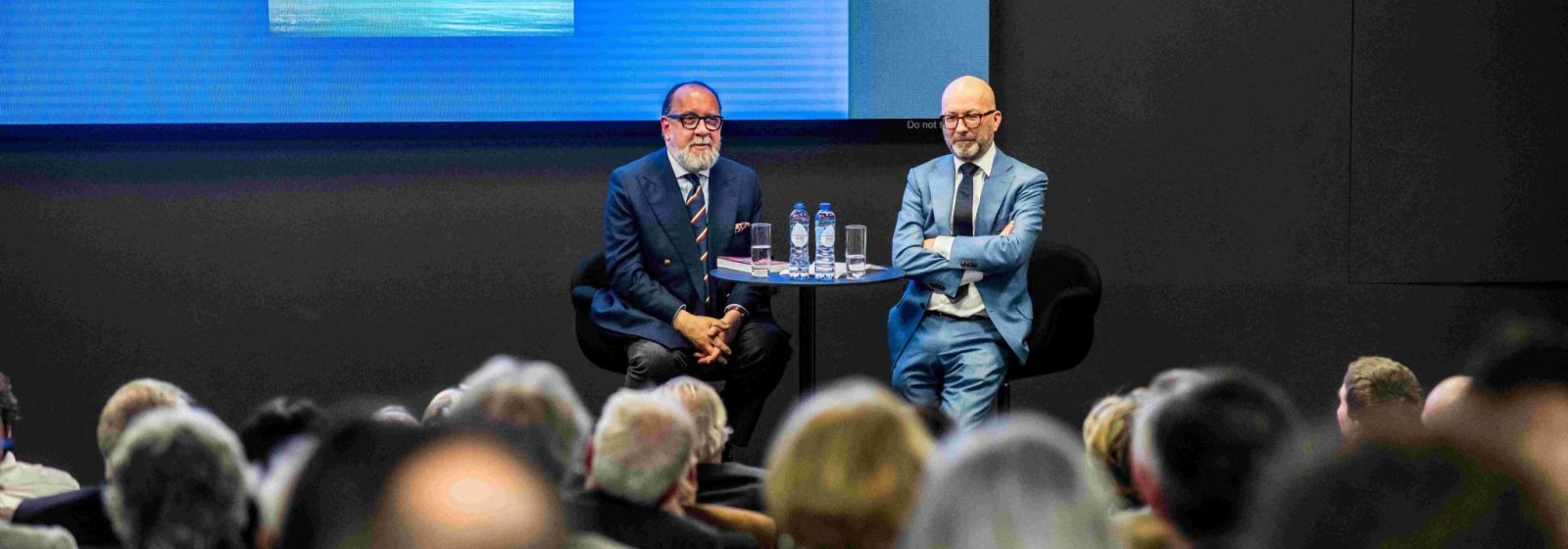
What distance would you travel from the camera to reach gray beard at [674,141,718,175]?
15.8 ft

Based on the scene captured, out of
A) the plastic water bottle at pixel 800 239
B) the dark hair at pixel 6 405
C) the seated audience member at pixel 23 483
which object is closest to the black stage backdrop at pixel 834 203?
the plastic water bottle at pixel 800 239

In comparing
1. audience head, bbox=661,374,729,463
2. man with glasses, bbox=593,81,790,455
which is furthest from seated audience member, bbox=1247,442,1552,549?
man with glasses, bbox=593,81,790,455

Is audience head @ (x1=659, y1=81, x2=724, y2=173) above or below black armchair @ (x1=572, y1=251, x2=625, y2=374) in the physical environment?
above

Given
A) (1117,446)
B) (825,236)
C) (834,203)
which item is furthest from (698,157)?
(1117,446)

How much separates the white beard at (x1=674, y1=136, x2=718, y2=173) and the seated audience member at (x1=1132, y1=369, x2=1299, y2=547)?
2.76 metres

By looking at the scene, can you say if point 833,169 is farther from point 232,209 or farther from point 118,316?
point 118,316

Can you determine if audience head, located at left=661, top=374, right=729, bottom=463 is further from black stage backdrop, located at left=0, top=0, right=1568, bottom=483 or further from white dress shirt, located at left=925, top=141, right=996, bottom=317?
black stage backdrop, located at left=0, top=0, right=1568, bottom=483

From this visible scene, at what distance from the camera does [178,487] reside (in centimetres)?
193

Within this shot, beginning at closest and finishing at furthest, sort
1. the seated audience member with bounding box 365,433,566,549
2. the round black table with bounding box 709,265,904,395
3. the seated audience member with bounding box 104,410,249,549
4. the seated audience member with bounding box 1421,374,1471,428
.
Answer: the seated audience member with bounding box 365,433,566,549 < the seated audience member with bounding box 104,410,249,549 < the seated audience member with bounding box 1421,374,1471,428 < the round black table with bounding box 709,265,904,395

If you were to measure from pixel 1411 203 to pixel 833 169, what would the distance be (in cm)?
225

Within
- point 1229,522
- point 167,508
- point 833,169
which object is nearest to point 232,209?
point 833,169

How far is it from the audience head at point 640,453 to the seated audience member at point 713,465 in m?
0.38

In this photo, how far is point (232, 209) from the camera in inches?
222

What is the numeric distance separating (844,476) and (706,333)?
266 centimetres
